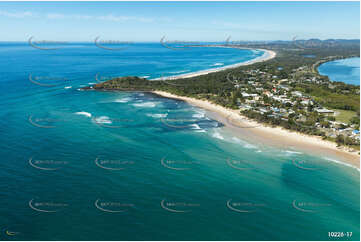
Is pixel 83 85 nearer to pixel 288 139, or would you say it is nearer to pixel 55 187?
pixel 55 187

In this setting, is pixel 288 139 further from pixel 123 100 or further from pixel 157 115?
pixel 123 100

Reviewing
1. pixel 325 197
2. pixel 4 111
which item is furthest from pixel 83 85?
pixel 325 197

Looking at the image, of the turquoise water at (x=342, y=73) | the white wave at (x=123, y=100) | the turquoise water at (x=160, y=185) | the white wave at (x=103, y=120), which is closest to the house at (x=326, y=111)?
the turquoise water at (x=160, y=185)

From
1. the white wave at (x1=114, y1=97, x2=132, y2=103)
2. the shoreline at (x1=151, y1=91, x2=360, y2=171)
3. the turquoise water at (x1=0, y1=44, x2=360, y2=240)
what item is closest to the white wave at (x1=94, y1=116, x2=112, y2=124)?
the turquoise water at (x1=0, y1=44, x2=360, y2=240)

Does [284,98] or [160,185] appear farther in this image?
[284,98]

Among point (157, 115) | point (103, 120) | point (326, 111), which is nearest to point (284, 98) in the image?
point (326, 111)

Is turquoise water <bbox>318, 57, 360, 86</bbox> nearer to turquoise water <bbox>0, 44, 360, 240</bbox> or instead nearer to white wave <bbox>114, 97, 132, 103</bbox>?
turquoise water <bbox>0, 44, 360, 240</bbox>

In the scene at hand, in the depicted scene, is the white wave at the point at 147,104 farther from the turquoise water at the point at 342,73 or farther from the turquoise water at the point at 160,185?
the turquoise water at the point at 342,73
